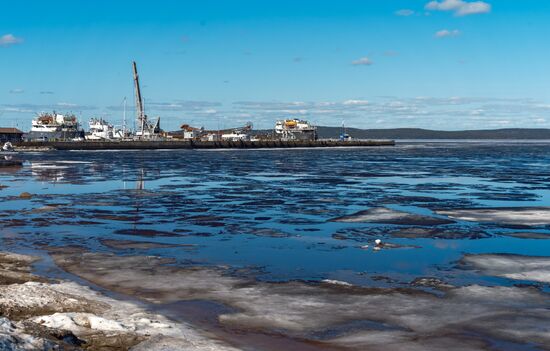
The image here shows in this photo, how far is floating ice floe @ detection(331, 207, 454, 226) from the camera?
23906mm

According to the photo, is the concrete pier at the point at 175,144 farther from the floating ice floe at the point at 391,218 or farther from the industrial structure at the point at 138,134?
the floating ice floe at the point at 391,218

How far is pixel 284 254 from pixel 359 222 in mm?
6725

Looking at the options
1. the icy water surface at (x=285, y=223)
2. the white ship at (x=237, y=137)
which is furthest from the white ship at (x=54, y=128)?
the icy water surface at (x=285, y=223)

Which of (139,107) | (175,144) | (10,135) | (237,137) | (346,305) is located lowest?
(346,305)

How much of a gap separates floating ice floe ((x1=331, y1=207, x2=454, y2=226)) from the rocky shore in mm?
13182

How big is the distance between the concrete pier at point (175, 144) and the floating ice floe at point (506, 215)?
9990 centimetres

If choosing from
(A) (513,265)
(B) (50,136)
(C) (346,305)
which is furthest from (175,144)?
(C) (346,305)

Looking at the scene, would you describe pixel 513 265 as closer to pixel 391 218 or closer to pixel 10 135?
pixel 391 218

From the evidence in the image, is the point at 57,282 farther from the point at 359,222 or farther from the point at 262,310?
the point at 359,222

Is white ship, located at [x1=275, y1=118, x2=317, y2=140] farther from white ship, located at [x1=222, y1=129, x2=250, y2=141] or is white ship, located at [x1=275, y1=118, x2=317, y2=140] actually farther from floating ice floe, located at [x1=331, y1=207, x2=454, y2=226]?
floating ice floe, located at [x1=331, y1=207, x2=454, y2=226]

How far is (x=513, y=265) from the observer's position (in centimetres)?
1647

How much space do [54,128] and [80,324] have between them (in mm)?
129459

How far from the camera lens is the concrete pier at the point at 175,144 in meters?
119

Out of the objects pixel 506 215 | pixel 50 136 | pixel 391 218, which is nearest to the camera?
pixel 391 218
